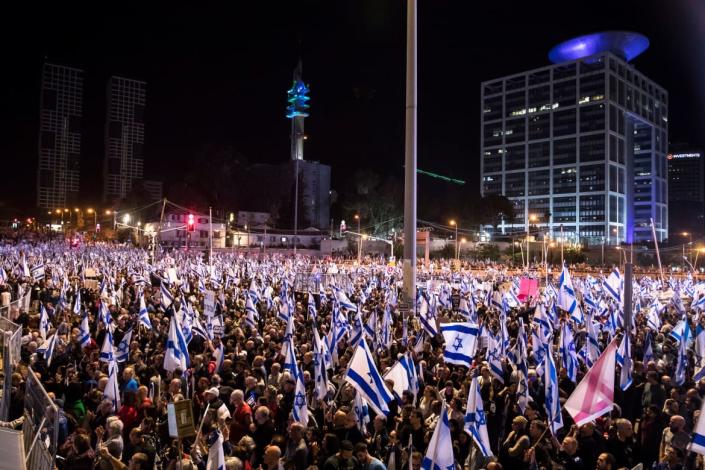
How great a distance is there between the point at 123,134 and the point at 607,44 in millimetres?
119800

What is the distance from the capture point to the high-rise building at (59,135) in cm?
15288

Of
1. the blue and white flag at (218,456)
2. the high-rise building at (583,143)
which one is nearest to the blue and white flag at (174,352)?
the blue and white flag at (218,456)

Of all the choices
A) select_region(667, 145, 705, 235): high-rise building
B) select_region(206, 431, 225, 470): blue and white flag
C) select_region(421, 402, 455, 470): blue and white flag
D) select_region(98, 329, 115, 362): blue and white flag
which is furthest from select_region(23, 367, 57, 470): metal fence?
select_region(667, 145, 705, 235): high-rise building

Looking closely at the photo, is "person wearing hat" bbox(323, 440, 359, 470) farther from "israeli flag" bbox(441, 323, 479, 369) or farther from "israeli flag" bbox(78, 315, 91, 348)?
"israeli flag" bbox(78, 315, 91, 348)

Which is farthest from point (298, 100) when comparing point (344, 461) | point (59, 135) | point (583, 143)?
point (344, 461)

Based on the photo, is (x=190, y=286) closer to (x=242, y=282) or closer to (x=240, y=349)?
(x=242, y=282)

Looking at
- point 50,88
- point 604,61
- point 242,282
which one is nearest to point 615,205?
point 604,61

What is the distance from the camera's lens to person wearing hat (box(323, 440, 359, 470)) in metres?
5.81

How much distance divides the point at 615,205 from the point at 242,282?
94.3 m

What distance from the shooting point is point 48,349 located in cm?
1045

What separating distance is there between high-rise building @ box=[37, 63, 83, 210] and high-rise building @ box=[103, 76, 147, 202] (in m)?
9.00

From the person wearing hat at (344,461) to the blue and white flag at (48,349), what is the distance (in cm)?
663

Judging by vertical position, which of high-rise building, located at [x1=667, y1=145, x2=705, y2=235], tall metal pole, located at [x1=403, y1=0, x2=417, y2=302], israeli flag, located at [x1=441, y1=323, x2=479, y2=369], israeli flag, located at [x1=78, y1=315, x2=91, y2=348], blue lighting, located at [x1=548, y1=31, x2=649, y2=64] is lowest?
israeli flag, located at [x1=78, y1=315, x2=91, y2=348]

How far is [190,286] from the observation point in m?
24.2
